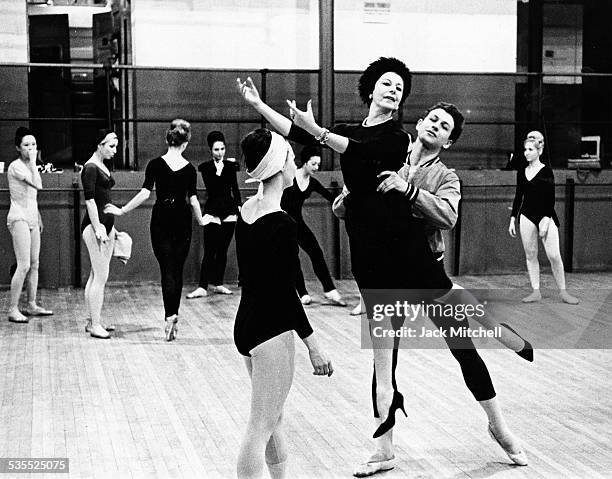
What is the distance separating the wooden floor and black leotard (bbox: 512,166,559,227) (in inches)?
80.5

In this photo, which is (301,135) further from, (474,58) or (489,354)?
(474,58)

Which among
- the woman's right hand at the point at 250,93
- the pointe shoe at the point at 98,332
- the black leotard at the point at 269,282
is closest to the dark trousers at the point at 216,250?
the pointe shoe at the point at 98,332

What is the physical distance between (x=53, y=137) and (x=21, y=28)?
1336 millimetres

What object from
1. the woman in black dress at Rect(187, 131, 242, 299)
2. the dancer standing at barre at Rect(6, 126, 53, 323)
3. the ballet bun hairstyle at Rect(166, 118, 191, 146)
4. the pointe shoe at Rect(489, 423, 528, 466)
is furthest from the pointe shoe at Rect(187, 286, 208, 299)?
the pointe shoe at Rect(489, 423, 528, 466)

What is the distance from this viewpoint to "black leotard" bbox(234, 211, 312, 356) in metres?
3.73

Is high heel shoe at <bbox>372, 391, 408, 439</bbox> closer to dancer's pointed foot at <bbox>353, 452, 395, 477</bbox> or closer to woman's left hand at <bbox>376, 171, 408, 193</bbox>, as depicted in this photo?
dancer's pointed foot at <bbox>353, 452, 395, 477</bbox>

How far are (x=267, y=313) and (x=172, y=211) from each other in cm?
405

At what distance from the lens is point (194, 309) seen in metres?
9.66

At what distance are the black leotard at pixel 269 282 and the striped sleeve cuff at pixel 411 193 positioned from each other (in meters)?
0.87

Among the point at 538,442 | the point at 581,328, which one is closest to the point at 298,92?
the point at 581,328

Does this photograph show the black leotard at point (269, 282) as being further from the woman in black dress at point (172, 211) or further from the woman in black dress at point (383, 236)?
the woman in black dress at point (172, 211)

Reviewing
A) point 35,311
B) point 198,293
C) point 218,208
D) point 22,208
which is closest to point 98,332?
point 35,311

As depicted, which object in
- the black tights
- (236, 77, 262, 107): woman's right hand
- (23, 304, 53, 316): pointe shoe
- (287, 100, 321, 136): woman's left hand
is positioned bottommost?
(23, 304, 53, 316): pointe shoe

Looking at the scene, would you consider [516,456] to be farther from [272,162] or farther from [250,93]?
[250,93]
